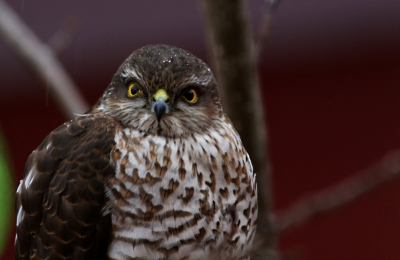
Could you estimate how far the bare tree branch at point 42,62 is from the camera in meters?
3.59

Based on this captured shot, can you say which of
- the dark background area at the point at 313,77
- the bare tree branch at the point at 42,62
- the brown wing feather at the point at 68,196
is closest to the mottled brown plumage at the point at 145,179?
the brown wing feather at the point at 68,196

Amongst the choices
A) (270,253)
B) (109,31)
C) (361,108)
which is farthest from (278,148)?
(270,253)

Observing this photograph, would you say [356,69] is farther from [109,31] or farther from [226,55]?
[226,55]

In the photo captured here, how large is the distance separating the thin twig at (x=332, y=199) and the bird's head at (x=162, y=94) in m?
1.04

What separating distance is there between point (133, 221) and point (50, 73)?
1.43 metres

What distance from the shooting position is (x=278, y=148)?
6039 millimetres

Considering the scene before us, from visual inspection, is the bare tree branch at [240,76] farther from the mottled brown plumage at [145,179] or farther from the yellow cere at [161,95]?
the yellow cere at [161,95]

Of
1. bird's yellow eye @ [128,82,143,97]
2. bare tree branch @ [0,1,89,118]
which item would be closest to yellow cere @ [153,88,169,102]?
bird's yellow eye @ [128,82,143,97]

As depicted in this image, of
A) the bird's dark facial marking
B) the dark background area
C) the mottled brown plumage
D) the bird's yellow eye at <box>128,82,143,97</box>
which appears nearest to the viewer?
the mottled brown plumage

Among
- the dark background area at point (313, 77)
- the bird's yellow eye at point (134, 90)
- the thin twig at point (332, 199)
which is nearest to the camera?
the thin twig at point (332, 199)

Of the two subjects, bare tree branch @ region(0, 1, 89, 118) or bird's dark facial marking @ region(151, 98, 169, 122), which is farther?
bare tree branch @ region(0, 1, 89, 118)

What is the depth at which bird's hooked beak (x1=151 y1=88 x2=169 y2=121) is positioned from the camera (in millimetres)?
2760

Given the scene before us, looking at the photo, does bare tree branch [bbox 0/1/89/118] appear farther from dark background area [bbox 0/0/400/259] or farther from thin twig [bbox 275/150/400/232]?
thin twig [bbox 275/150/400/232]

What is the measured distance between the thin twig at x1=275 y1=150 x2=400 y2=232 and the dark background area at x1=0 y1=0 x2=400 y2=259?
12.2 feet
